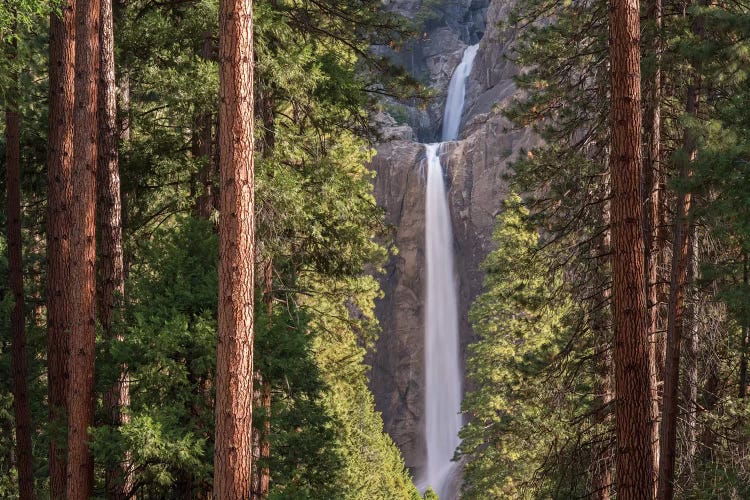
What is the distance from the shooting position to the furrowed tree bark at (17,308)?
1085cm

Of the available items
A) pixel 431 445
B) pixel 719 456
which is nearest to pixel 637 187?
pixel 719 456

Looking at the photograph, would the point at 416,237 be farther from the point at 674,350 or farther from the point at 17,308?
the point at 674,350

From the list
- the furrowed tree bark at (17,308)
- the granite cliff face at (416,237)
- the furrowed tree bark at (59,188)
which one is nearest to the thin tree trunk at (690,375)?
the furrowed tree bark at (59,188)

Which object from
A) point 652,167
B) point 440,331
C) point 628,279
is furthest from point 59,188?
point 440,331

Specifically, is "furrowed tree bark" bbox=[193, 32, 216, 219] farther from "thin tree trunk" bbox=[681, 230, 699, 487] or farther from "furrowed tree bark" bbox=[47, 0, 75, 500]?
"thin tree trunk" bbox=[681, 230, 699, 487]

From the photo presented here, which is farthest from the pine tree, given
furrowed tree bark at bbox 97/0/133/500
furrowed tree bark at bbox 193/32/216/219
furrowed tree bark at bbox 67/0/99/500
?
furrowed tree bark at bbox 67/0/99/500

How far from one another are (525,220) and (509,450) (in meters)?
8.53

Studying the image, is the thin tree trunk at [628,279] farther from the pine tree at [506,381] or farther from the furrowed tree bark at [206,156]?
the pine tree at [506,381]

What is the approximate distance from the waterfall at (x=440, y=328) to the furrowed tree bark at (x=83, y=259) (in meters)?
34.4

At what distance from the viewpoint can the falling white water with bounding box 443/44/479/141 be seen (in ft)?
169

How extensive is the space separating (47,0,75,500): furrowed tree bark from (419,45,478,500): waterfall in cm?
3290

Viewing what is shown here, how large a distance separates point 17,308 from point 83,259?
13.2 ft

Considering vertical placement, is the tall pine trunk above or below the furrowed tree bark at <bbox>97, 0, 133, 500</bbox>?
below

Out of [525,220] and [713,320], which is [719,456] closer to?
[713,320]
